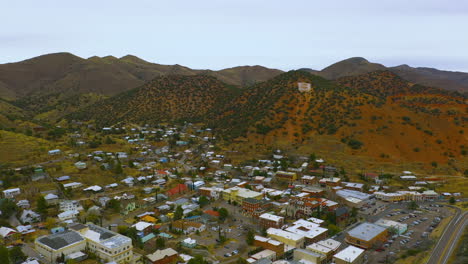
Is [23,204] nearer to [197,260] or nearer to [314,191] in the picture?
[197,260]

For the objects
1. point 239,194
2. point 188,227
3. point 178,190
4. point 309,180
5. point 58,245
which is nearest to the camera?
point 58,245

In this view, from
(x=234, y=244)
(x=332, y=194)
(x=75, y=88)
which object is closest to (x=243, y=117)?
(x=332, y=194)

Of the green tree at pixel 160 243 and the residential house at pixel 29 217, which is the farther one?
the residential house at pixel 29 217

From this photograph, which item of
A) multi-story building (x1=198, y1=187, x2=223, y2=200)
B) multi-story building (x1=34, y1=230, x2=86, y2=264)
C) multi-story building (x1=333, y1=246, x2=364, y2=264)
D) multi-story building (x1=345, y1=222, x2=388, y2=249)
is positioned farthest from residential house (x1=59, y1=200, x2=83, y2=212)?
multi-story building (x1=345, y1=222, x2=388, y2=249)

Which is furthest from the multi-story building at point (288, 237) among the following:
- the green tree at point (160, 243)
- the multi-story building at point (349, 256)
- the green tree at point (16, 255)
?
the green tree at point (16, 255)

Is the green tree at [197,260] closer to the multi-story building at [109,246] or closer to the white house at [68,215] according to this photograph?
the multi-story building at [109,246]

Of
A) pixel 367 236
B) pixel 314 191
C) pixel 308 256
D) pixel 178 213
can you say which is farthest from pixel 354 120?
pixel 178 213
